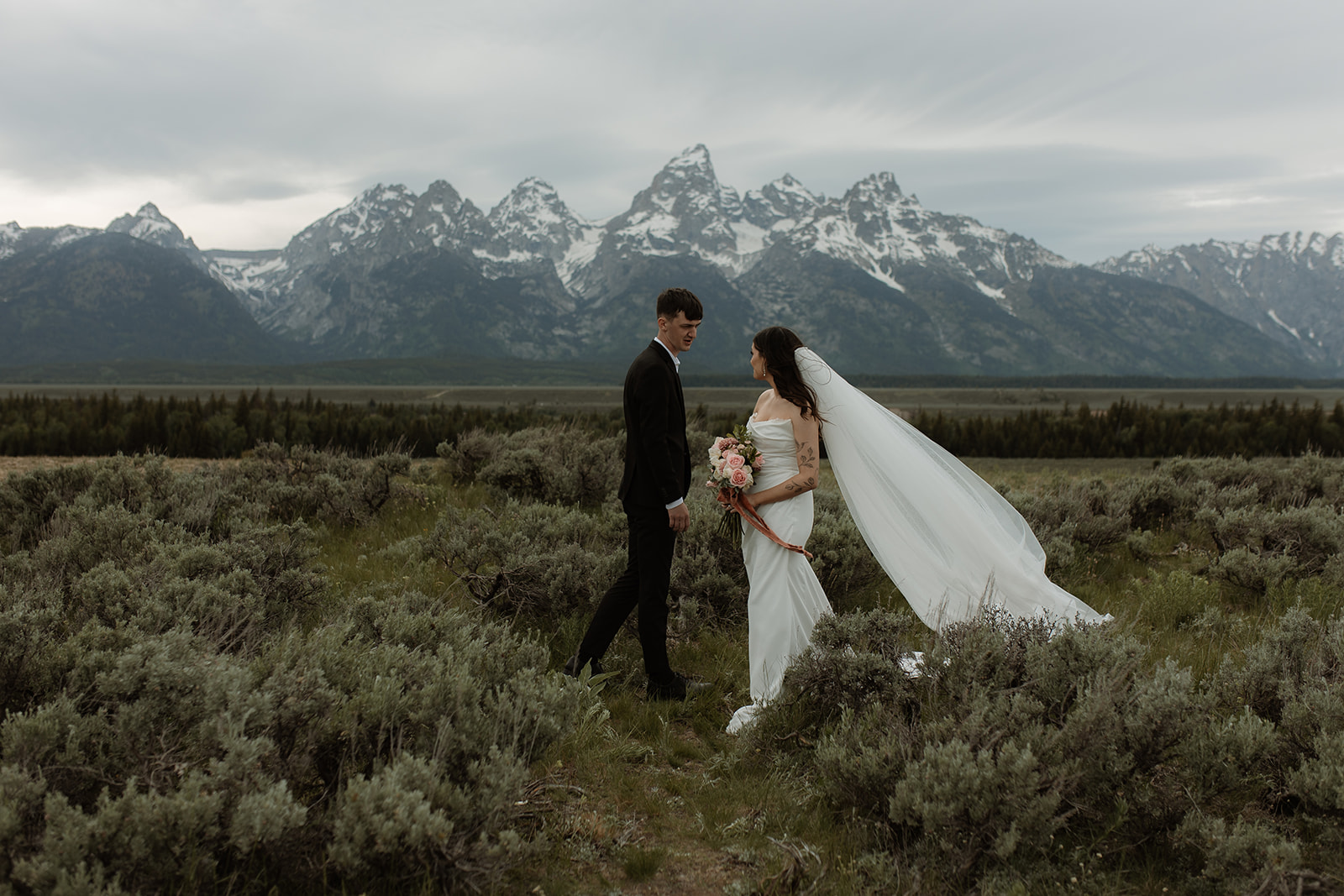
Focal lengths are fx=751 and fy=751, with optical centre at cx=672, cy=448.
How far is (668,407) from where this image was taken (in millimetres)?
4590

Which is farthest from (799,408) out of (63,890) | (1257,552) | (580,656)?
(1257,552)

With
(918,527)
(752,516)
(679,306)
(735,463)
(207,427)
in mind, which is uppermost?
(679,306)

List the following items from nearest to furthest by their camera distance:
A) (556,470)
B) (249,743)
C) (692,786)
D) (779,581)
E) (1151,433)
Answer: (249,743) < (692,786) < (779,581) < (556,470) < (1151,433)

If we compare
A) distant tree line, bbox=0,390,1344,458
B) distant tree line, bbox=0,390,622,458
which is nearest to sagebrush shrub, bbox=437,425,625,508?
distant tree line, bbox=0,390,622,458

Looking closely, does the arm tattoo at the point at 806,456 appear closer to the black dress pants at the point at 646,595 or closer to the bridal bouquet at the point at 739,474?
the bridal bouquet at the point at 739,474

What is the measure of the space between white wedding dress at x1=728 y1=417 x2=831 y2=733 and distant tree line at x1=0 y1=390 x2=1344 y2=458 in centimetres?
1252

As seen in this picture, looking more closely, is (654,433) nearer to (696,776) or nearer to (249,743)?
(696,776)

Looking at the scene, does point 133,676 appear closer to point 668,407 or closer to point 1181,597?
point 668,407

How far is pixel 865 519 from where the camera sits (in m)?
5.48

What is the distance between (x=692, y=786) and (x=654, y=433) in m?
1.99

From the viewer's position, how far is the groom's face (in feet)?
15.1

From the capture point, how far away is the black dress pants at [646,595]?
477 cm

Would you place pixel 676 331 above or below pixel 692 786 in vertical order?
above

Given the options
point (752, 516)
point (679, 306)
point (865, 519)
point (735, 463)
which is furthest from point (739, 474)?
point (865, 519)
